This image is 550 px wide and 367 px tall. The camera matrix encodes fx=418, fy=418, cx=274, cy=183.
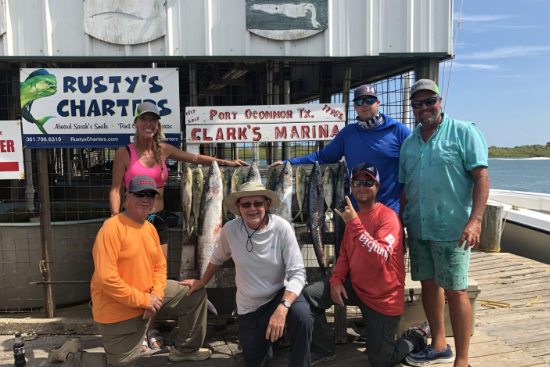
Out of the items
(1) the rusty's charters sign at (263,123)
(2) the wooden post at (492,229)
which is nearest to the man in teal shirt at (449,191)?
(1) the rusty's charters sign at (263,123)

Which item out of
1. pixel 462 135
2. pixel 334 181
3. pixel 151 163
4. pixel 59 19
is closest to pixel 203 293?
pixel 151 163

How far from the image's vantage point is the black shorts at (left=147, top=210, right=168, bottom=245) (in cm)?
369

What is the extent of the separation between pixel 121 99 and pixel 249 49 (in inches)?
56.1

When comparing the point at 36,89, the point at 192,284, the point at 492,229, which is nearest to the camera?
the point at 192,284

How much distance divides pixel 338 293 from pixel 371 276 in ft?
0.97

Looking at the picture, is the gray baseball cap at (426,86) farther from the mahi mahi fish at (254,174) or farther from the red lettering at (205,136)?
the red lettering at (205,136)

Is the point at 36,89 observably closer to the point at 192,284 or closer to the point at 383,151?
the point at 192,284

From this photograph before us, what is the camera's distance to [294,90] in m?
7.77

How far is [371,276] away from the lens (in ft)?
10.8

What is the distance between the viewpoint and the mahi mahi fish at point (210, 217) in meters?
3.77

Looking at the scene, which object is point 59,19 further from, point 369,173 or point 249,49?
point 369,173

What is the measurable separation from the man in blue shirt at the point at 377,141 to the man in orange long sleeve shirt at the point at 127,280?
5.95 feet

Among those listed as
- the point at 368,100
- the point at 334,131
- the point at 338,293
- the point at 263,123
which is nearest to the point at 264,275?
the point at 338,293

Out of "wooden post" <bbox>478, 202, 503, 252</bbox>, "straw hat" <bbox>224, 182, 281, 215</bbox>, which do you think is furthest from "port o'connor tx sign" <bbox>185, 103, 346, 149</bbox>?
"wooden post" <bbox>478, 202, 503, 252</bbox>
